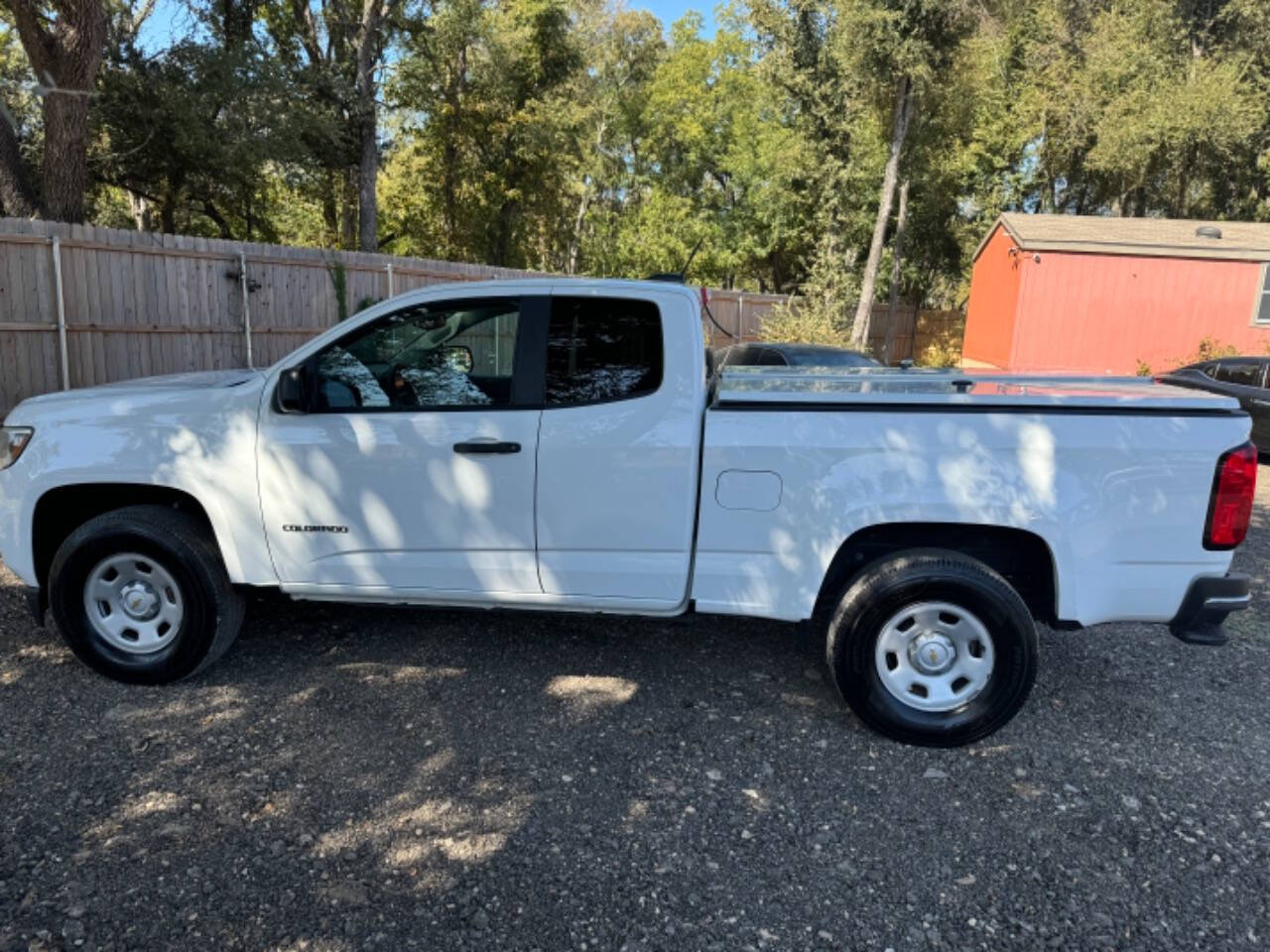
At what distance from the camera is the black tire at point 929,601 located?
357 centimetres

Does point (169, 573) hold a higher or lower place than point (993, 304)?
lower

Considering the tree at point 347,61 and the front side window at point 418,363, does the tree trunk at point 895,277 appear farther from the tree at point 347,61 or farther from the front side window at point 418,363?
the front side window at point 418,363

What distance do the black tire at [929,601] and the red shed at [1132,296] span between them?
18414 mm

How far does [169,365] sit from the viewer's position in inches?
444

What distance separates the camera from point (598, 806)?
326 cm

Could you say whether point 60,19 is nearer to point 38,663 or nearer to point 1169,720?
point 38,663

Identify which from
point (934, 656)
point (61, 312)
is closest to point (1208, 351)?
point (934, 656)

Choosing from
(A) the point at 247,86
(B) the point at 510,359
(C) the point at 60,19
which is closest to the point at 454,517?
(B) the point at 510,359

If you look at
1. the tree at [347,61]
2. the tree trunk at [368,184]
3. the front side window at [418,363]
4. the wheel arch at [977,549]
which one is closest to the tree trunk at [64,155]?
the tree at [347,61]

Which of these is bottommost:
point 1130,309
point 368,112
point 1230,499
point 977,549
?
point 977,549

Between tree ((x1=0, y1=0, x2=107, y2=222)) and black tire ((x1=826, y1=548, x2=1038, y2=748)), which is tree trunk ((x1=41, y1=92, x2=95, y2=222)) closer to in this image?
tree ((x1=0, y1=0, x2=107, y2=222))

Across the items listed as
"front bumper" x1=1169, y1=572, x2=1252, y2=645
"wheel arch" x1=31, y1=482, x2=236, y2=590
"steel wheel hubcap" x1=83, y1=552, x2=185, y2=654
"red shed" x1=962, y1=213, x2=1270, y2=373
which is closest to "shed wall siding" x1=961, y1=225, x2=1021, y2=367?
"red shed" x1=962, y1=213, x2=1270, y2=373

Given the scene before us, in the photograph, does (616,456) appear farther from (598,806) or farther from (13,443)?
(13,443)

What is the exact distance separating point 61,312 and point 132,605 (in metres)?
7.38
